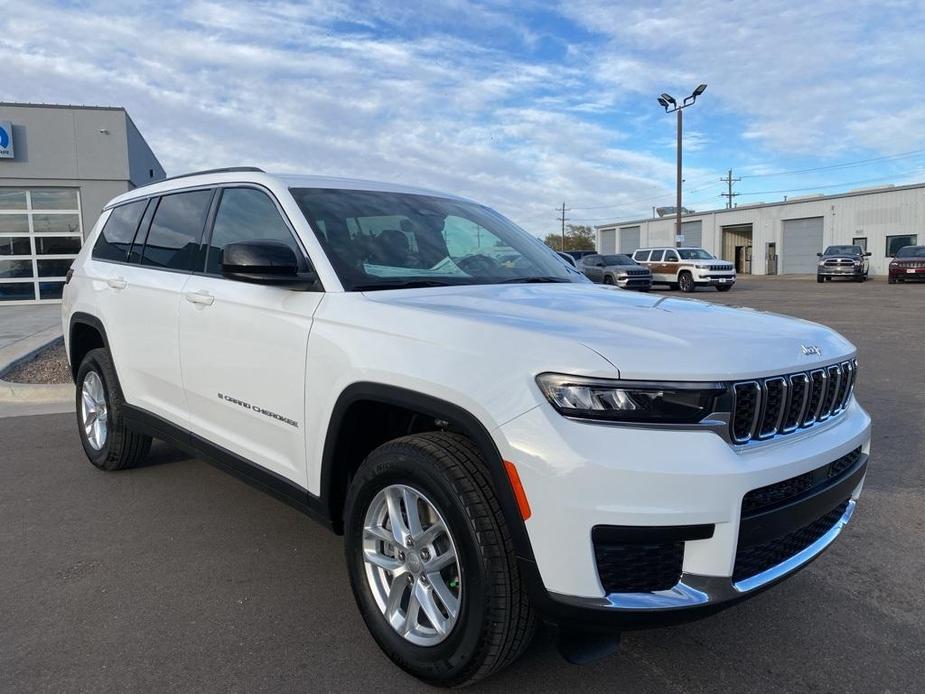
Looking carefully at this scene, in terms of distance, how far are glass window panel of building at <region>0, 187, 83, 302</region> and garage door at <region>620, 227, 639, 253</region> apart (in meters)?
49.9

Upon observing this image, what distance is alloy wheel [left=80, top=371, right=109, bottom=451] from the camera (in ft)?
16.0

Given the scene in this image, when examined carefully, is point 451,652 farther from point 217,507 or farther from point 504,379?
point 217,507

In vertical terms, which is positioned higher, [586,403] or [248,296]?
[248,296]

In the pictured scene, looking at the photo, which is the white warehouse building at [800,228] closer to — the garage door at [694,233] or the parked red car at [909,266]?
the garage door at [694,233]

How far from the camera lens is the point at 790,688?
2.53 metres

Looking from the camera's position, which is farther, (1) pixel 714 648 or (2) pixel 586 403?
(1) pixel 714 648

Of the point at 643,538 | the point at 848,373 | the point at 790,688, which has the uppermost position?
the point at 848,373

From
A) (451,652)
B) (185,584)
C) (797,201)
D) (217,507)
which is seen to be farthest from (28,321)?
(797,201)

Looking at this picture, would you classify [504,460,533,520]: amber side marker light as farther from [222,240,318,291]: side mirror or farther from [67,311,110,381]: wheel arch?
[67,311,110,381]: wheel arch

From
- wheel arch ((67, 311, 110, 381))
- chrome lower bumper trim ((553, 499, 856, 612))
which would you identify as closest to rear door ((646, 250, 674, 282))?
wheel arch ((67, 311, 110, 381))

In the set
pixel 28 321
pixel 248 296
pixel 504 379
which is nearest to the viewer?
pixel 504 379

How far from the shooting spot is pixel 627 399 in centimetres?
210

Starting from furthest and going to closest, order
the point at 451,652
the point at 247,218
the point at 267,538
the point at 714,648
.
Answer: the point at 267,538
the point at 247,218
the point at 714,648
the point at 451,652

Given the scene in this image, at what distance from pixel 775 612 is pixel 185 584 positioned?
2.60 meters
